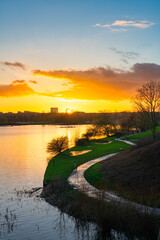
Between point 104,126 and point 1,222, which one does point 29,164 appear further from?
point 104,126

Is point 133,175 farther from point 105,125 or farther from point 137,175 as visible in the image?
point 105,125

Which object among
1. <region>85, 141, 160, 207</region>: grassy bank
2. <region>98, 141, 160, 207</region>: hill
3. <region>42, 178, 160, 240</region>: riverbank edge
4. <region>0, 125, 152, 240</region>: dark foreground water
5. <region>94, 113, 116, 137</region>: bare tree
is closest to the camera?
<region>42, 178, 160, 240</region>: riverbank edge

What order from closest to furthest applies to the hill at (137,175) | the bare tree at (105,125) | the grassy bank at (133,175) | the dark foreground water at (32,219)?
the dark foreground water at (32,219)
the hill at (137,175)
the grassy bank at (133,175)
the bare tree at (105,125)

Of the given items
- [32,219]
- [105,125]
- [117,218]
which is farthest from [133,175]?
[105,125]

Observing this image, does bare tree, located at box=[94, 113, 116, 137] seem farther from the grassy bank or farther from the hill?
the hill

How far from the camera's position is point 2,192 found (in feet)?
70.8

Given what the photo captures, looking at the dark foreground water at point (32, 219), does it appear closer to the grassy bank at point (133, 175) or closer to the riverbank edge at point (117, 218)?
the riverbank edge at point (117, 218)

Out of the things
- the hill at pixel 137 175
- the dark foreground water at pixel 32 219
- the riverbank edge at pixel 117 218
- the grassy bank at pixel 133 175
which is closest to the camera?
the riverbank edge at pixel 117 218

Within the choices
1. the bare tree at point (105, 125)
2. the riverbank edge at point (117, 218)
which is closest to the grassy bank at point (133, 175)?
the riverbank edge at point (117, 218)

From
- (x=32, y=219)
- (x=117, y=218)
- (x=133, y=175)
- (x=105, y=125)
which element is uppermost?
(x=105, y=125)

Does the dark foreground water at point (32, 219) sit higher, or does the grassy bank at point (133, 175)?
the grassy bank at point (133, 175)

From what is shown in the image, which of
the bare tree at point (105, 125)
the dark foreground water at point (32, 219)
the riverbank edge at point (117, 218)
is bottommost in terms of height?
the dark foreground water at point (32, 219)

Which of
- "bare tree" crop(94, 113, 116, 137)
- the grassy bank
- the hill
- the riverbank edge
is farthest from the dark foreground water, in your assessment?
"bare tree" crop(94, 113, 116, 137)

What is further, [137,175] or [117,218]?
[137,175]
